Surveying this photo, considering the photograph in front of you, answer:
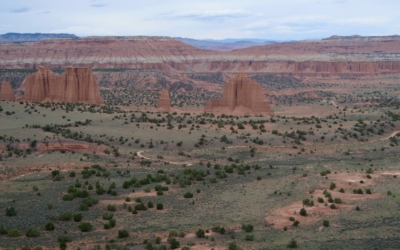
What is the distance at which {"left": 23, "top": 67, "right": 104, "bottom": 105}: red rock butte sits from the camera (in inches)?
2862

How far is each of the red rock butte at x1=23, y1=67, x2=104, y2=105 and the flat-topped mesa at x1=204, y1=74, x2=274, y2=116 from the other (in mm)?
16682

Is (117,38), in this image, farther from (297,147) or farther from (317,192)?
(317,192)

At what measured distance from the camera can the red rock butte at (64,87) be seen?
72688 mm

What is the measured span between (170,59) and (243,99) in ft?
345

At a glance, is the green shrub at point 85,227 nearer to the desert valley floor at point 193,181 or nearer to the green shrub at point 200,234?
the desert valley floor at point 193,181

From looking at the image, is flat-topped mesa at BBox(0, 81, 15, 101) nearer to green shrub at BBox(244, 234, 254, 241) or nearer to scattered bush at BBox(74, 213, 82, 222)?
scattered bush at BBox(74, 213, 82, 222)

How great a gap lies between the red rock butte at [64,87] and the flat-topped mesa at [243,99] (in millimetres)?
16682

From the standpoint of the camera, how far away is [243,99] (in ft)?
230

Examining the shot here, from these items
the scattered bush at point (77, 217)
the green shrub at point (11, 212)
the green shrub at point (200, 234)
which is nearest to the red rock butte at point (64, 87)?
the green shrub at point (11, 212)

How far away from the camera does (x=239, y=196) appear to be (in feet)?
94.1

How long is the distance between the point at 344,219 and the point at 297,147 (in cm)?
2471

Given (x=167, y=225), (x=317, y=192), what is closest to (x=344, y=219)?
(x=317, y=192)

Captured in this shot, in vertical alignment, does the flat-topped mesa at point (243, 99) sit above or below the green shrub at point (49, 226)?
above

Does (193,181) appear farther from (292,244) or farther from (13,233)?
(13,233)
